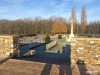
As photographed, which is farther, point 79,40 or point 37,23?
point 37,23

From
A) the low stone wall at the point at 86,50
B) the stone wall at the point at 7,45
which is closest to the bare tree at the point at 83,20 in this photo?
the stone wall at the point at 7,45

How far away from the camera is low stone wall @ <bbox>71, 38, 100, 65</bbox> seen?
21.1 ft

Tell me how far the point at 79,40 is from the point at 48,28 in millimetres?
39860

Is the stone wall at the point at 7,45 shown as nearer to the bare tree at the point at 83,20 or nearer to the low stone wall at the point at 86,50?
the low stone wall at the point at 86,50

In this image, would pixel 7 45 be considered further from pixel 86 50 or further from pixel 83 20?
pixel 83 20

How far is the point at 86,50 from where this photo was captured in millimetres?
6520

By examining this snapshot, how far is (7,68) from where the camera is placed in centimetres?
564

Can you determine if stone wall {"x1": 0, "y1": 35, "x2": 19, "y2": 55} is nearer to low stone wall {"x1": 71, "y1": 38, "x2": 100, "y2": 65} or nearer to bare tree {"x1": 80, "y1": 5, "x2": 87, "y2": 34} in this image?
low stone wall {"x1": 71, "y1": 38, "x2": 100, "y2": 65}

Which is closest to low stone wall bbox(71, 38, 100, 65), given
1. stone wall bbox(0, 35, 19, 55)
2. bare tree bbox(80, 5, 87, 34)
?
stone wall bbox(0, 35, 19, 55)

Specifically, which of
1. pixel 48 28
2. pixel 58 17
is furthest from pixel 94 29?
pixel 58 17

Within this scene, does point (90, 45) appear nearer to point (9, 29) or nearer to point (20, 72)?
point (20, 72)

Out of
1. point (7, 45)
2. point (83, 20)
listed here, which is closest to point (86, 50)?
point (7, 45)

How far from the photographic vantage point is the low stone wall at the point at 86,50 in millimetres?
6430

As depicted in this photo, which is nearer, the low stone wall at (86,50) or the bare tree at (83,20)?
the low stone wall at (86,50)
